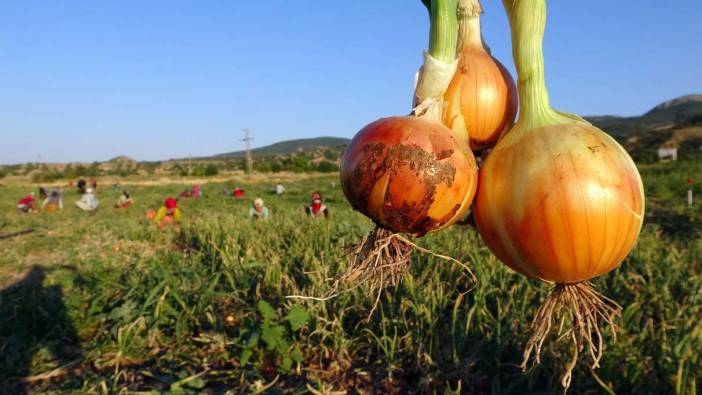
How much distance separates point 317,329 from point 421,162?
3.05m

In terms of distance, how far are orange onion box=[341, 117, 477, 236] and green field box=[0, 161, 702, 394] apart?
216 centimetres

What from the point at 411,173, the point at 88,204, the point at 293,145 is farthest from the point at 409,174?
the point at 293,145

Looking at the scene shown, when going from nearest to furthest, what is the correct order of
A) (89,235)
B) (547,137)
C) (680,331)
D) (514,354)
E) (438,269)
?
1. (547,137)
2. (680,331)
3. (514,354)
4. (438,269)
5. (89,235)

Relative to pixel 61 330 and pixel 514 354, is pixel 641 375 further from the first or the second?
pixel 61 330

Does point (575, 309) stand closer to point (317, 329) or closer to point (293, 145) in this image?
point (317, 329)

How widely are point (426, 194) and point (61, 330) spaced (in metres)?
4.43

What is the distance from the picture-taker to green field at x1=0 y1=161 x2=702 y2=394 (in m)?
3.07

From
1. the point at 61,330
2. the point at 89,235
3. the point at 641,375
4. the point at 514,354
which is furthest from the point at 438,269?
the point at 89,235

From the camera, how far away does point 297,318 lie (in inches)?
136

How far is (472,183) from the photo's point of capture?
665mm

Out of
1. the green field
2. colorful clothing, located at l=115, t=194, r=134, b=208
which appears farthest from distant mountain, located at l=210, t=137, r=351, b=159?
the green field

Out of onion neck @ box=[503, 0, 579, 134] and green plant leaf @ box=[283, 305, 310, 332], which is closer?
onion neck @ box=[503, 0, 579, 134]

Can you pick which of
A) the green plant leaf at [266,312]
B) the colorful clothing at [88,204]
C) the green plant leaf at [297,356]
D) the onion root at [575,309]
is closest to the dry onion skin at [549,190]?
the onion root at [575,309]

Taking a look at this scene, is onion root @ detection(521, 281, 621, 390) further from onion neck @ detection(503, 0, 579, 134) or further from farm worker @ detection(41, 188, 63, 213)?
farm worker @ detection(41, 188, 63, 213)
